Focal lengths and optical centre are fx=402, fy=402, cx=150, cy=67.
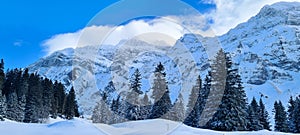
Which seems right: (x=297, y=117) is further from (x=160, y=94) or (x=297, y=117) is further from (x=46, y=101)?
(x=46, y=101)

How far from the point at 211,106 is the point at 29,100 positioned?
123 feet

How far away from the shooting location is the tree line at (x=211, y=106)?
33344mm

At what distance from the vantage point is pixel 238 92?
34500 mm

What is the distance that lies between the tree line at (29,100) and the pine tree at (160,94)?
54.2ft

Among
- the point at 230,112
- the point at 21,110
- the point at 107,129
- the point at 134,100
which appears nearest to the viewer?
the point at 107,129

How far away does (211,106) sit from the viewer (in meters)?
34.7

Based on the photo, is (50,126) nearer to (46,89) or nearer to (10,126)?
(10,126)

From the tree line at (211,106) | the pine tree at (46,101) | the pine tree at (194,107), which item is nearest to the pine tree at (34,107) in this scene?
the pine tree at (46,101)

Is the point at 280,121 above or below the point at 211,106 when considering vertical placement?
above

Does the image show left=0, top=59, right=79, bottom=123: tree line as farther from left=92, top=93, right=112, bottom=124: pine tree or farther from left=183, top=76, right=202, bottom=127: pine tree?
left=183, top=76, right=202, bottom=127: pine tree

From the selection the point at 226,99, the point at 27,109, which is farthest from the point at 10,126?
the point at 27,109

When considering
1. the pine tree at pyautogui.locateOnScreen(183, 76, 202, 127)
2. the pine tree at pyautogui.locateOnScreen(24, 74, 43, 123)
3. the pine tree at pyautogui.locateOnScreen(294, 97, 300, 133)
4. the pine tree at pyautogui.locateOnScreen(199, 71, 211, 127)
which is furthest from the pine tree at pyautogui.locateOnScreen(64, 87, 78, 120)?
the pine tree at pyautogui.locateOnScreen(199, 71, 211, 127)

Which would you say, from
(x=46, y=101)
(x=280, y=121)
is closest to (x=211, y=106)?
(x=280, y=121)

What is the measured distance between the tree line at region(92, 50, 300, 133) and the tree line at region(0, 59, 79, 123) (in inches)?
379
